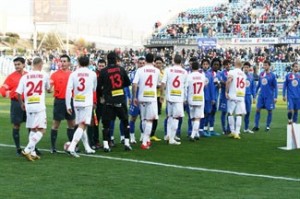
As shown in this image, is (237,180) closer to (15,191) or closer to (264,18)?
(15,191)

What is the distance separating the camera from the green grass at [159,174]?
9.29 meters

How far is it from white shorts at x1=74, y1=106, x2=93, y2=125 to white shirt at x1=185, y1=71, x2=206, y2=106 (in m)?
3.59

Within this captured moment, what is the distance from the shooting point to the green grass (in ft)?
30.5

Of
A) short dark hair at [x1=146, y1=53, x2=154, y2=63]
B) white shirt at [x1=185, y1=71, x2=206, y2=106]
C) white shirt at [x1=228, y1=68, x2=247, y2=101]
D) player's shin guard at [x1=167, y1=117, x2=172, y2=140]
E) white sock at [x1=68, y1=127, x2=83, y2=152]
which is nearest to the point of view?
white sock at [x1=68, y1=127, x2=83, y2=152]

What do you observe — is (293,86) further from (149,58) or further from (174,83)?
(149,58)

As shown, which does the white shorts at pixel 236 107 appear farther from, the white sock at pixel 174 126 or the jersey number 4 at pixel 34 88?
the jersey number 4 at pixel 34 88

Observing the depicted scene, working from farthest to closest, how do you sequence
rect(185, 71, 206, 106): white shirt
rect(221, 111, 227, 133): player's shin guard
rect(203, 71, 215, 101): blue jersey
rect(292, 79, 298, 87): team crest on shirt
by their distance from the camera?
rect(292, 79, 298, 87): team crest on shirt, rect(221, 111, 227, 133): player's shin guard, rect(203, 71, 215, 101): blue jersey, rect(185, 71, 206, 106): white shirt

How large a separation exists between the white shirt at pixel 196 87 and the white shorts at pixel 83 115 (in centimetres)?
359

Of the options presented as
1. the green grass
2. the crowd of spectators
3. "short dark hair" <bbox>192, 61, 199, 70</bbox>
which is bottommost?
the green grass

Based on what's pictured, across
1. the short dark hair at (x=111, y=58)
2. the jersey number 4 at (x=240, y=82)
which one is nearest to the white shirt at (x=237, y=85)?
the jersey number 4 at (x=240, y=82)

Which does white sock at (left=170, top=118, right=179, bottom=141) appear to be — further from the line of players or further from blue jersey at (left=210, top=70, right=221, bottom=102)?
blue jersey at (left=210, top=70, right=221, bottom=102)

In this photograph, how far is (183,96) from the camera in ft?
50.5

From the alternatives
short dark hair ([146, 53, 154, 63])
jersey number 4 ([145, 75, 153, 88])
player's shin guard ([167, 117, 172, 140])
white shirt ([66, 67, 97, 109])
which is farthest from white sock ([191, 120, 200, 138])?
white shirt ([66, 67, 97, 109])

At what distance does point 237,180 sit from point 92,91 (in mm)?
4050
